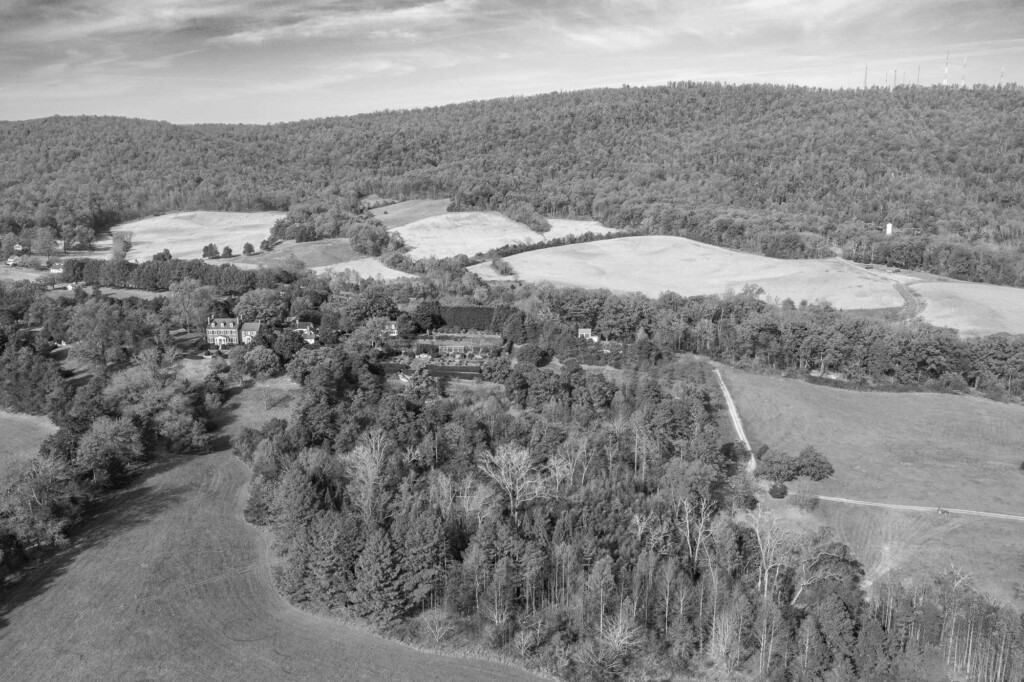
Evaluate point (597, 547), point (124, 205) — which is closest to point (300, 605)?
point (597, 547)

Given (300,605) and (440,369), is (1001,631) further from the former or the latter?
(440,369)

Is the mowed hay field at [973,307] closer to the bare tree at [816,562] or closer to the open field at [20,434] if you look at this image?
the bare tree at [816,562]

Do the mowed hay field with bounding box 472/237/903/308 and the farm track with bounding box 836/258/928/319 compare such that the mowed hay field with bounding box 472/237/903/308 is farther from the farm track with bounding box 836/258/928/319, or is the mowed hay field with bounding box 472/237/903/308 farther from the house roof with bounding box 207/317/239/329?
the house roof with bounding box 207/317/239/329

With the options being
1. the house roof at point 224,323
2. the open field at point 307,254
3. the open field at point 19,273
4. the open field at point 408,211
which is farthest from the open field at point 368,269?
the open field at point 19,273

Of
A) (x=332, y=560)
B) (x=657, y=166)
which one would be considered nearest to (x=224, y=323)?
(x=332, y=560)

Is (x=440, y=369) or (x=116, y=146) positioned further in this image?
(x=116, y=146)

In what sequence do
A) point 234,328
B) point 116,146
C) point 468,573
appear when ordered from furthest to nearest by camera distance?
point 116,146 → point 234,328 → point 468,573
